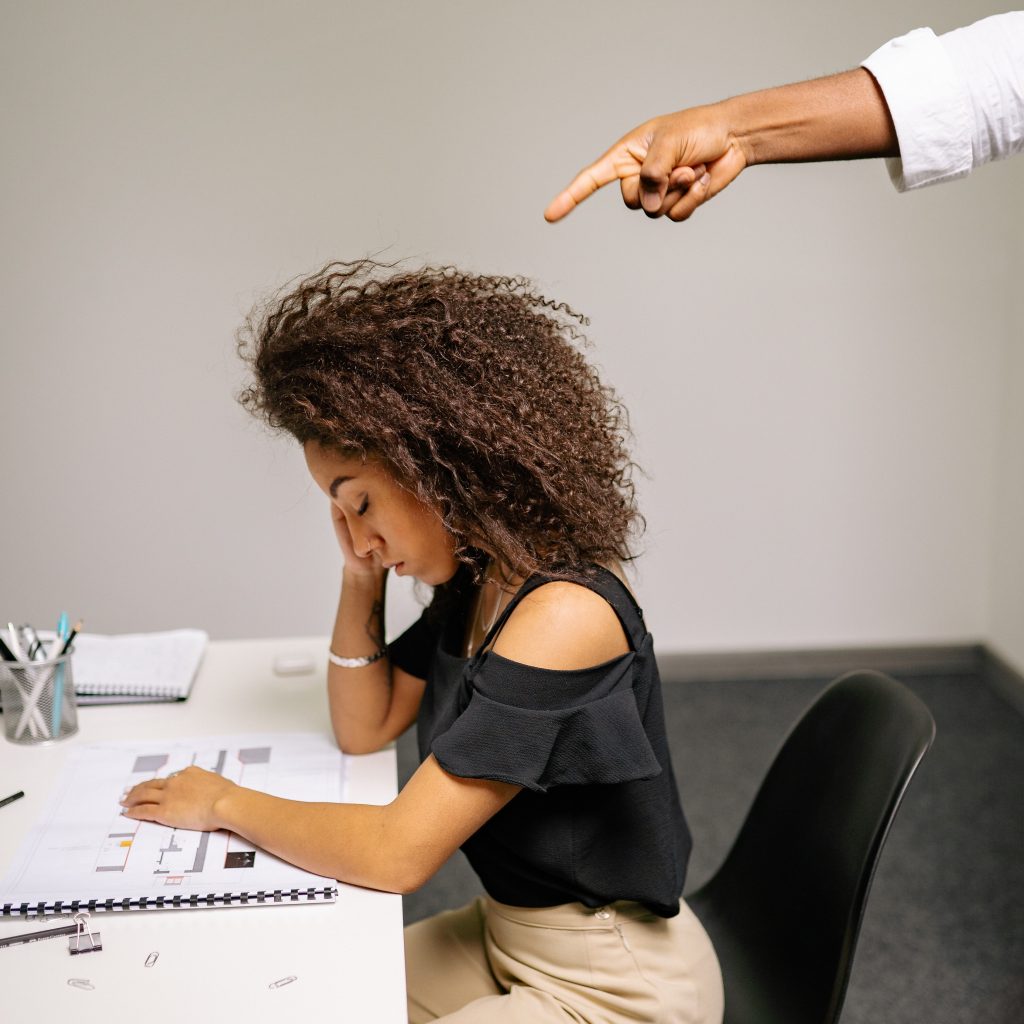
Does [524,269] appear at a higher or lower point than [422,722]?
higher

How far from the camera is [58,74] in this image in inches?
112

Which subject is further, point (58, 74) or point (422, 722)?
point (58, 74)

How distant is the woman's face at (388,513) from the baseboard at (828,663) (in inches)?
90.1

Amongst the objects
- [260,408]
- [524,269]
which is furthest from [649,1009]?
[524,269]

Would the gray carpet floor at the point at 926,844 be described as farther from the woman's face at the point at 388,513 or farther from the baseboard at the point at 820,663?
the woman's face at the point at 388,513

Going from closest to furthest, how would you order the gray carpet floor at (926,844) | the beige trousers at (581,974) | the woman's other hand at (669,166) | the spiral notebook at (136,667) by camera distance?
the woman's other hand at (669,166), the beige trousers at (581,974), the spiral notebook at (136,667), the gray carpet floor at (926,844)

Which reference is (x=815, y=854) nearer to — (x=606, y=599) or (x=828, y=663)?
(x=606, y=599)

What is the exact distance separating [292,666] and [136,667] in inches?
8.7

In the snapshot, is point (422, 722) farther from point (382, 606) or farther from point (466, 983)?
point (466, 983)

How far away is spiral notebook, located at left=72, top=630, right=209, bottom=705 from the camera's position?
4.97 feet

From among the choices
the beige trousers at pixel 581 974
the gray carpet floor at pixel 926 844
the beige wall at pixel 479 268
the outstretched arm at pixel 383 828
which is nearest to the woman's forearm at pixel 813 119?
the outstretched arm at pixel 383 828

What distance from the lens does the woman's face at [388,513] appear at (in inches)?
48.7

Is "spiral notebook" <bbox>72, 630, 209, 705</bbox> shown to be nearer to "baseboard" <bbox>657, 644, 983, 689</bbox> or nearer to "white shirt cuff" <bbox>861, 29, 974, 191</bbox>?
"white shirt cuff" <bbox>861, 29, 974, 191</bbox>

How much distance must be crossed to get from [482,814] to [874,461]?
2578 millimetres
